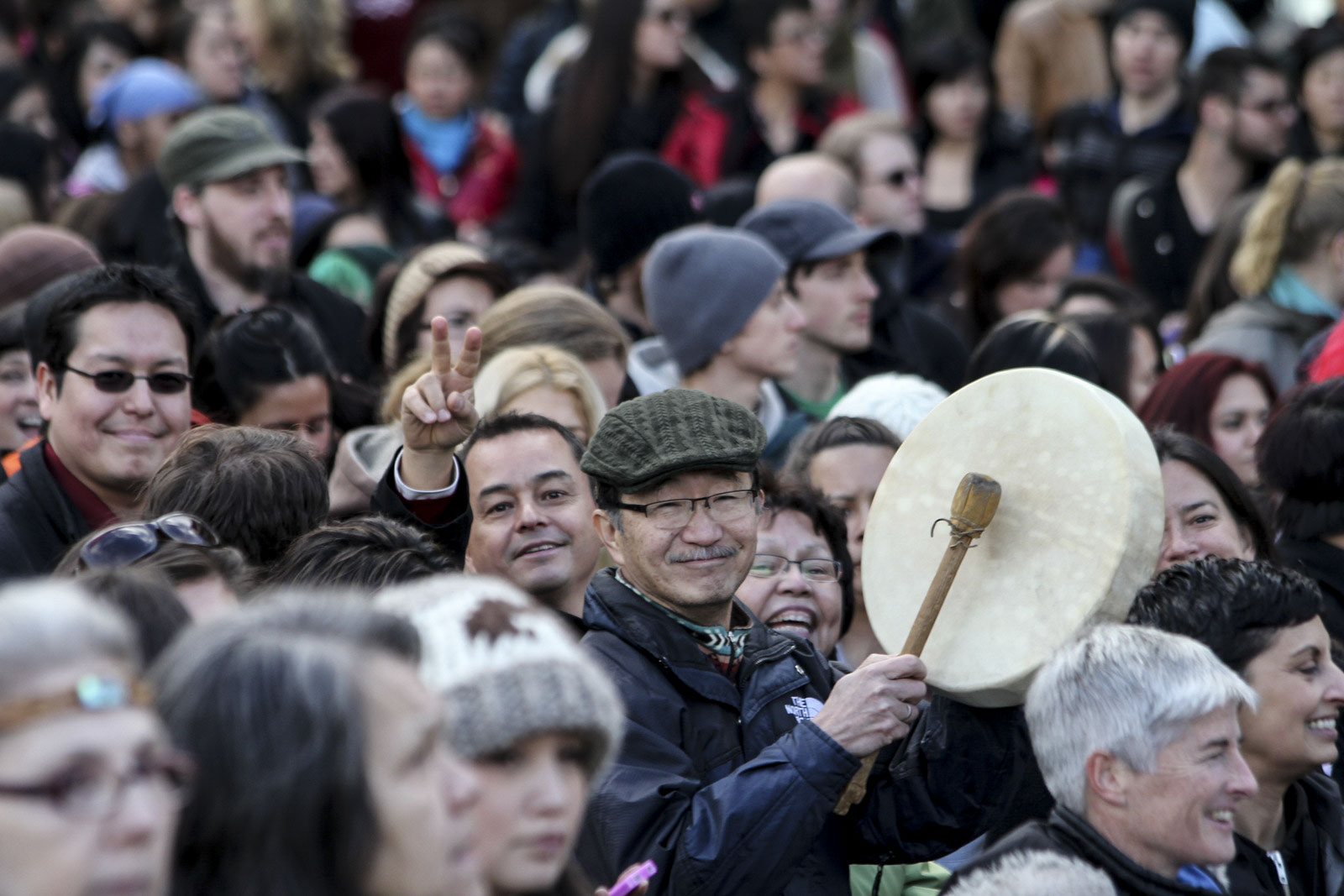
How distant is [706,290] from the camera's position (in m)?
6.05

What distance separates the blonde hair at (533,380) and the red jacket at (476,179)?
469cm

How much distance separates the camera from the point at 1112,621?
3.52 metres

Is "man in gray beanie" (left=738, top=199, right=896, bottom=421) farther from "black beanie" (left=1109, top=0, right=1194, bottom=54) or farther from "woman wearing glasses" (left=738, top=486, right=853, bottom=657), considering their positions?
"black beanie" (left=1109, top=0, right=1194, bottom=54)

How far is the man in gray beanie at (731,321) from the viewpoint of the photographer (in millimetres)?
6020

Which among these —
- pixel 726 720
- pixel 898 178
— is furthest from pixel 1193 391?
pixel 898 178

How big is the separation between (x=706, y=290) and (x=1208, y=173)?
12.0ft

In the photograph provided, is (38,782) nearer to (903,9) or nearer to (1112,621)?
(1112,621)

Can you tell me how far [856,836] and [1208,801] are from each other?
32.3 inches

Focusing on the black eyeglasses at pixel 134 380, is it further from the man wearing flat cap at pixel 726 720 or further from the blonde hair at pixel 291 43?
the blonde hair at pixel 291 43

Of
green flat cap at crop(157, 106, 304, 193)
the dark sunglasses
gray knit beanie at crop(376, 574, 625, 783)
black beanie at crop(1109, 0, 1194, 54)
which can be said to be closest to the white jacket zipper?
gray knit beanie at crop(376, 574, 625, 783)

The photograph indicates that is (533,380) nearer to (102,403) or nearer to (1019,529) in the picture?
(102,403)

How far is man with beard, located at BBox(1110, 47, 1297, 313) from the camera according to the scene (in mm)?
8500

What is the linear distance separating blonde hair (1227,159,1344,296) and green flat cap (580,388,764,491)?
12.8 feet

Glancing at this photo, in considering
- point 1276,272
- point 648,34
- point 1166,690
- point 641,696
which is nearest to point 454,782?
point 641,696
